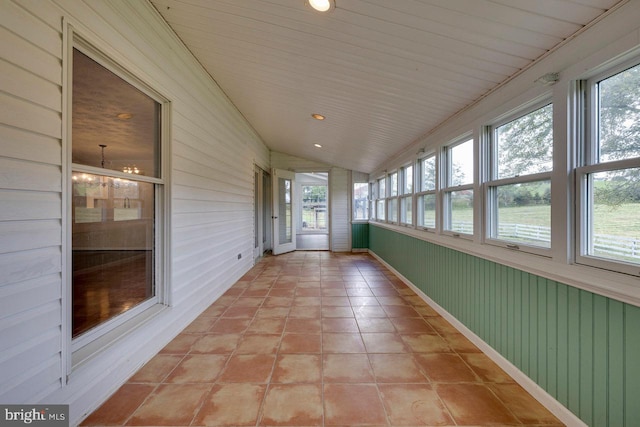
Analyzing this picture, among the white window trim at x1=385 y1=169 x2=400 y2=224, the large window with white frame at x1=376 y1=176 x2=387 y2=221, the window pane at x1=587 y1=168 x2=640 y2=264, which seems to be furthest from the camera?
Answer: the large window with white frame at x1=376 y1=176 x2=387 y2=221

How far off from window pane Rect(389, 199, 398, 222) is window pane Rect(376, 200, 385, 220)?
513mm

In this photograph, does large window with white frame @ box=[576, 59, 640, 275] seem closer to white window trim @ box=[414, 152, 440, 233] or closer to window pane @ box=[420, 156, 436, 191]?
white window trim @ box=[414, 152, 440, 233]

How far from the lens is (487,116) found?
2166 mm

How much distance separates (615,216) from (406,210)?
3093 mm

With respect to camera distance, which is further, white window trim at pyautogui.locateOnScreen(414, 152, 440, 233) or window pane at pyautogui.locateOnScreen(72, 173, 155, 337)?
white window trim at pyautogui.locateOnScreen(414, 152, 440, 233)

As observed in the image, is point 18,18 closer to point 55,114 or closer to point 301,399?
point 55,114

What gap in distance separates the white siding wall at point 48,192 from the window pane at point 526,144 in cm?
281

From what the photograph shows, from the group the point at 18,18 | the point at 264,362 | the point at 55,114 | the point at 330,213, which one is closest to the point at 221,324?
the point at 264,362

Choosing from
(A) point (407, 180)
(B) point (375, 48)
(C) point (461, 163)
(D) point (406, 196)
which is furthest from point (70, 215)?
(A) point (407, 180)

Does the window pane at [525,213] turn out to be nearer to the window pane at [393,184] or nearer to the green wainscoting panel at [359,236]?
the window pane at [393,184]

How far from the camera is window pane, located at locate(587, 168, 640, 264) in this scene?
123 centimetres

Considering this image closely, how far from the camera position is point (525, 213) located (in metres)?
1.86

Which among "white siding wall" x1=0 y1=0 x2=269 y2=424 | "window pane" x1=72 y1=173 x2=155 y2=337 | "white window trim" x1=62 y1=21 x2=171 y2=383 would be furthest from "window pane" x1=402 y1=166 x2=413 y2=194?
"window pane" x1=72 y1=173 x2=155 y2=337

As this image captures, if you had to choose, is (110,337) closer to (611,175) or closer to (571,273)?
(571,273)
